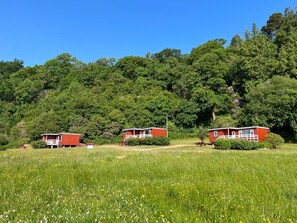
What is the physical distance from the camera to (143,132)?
46906mm

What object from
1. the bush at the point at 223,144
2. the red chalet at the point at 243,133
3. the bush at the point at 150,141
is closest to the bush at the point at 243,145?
the bush at the point at 223,144

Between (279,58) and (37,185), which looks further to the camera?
(279,58)

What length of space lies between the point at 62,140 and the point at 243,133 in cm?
3198

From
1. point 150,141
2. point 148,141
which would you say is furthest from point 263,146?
point 148,141

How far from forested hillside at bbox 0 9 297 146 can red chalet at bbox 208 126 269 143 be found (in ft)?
11.4

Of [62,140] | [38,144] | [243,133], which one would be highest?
[243,133]

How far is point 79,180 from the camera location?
5.55 meters

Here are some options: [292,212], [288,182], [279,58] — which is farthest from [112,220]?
[279,58]

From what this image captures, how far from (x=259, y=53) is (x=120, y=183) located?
178 feet

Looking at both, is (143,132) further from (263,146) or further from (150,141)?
(263,146)

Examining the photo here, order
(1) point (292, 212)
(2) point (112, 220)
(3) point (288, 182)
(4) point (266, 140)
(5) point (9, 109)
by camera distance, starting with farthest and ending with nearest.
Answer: (5) point (9, 109) → (4) point (266, 140) → (3) point (288, 182) → (1) point (292, 212) → (2) point (112, 220)

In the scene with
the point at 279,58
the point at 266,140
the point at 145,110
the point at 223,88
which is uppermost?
the point at 279,58

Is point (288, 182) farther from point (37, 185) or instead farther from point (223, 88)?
point (223, 88)

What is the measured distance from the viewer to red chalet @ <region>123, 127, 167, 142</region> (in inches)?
1789
